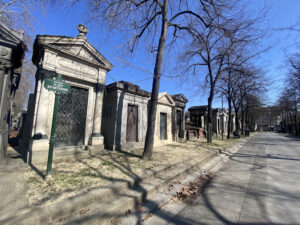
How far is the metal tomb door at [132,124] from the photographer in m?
7.78

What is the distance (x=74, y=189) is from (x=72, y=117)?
150 inches

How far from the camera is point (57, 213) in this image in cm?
217

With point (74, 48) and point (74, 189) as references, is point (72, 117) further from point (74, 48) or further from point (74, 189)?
point (74, 189)

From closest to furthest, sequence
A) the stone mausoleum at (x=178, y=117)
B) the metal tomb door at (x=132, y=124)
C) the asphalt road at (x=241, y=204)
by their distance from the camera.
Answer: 1. the asphalt road at (x=241, y=204)
2. the metal tomb door at (x=132, y=124)
3. the stone mausoleum at (x=178, y=117)

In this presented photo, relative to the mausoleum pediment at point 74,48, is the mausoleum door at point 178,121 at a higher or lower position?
lower

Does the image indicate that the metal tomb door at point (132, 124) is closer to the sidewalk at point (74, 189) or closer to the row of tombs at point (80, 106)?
the row of tombs at point (80, 106)

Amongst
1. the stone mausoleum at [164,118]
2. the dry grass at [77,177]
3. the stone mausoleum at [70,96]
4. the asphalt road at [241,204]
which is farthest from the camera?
the stone mausoleum at [164,118]

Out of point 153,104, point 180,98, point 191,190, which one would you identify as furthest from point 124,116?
point 180,98

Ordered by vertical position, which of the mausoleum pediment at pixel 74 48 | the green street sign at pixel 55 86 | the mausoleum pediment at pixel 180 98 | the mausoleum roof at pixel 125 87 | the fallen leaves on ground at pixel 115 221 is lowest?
the fallen leaves on ground at pixel 115 221

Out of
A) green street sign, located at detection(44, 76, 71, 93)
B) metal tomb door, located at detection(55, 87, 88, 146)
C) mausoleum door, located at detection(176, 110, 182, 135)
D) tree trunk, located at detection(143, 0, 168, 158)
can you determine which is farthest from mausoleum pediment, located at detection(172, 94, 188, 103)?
green street sign, located at detection(44, 76, 71, 93)

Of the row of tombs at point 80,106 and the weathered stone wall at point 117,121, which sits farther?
the weathered stone wall at point 117,121

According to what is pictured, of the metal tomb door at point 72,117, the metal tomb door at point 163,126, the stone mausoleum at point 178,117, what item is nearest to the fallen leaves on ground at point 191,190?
the metal tomb door at point 72,117

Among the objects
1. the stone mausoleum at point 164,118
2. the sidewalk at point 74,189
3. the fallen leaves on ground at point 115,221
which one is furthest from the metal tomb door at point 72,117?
the stone mausoleum at point 164,118

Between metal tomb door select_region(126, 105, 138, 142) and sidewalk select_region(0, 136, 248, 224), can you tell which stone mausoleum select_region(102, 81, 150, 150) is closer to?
metal tomb door select_region(126, 105, 138, 142)
